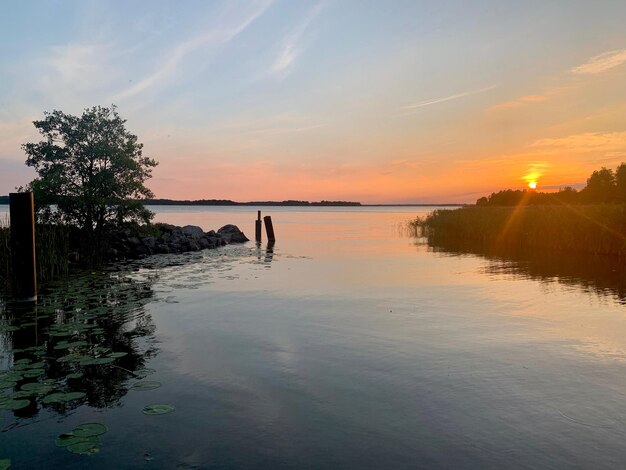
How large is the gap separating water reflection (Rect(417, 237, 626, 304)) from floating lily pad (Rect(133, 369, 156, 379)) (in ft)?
45.6

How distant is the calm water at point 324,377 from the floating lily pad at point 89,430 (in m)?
0.09

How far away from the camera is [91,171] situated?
22859mm

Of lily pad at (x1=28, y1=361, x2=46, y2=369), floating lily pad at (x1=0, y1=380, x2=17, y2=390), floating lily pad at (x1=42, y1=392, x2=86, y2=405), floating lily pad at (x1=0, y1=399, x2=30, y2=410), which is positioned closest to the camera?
floating lily pad at (x1=0, y1=399, x2=30, y2=410)

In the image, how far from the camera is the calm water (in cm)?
527

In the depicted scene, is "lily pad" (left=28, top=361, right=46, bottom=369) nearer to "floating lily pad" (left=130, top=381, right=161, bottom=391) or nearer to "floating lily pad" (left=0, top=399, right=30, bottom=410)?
"floating lily pad" (left=0, top=399, right=30, bottom=410)

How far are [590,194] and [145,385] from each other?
90.6 metres

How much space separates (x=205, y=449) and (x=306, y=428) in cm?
128

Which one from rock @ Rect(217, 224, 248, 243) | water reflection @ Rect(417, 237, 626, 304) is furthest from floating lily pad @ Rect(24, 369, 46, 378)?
rock @ Rect(217, 224, 248, 243)

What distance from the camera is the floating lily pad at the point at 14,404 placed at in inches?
249

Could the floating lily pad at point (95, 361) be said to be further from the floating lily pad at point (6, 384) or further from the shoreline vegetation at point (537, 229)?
the shoreline vegetation at point (537, 229)

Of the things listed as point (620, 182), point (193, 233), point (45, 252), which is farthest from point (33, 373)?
point (620, 182)

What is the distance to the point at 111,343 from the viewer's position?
9578 mm

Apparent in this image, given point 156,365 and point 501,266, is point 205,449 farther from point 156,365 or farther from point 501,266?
point 501,266

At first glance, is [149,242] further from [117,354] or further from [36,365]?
[36,365]
